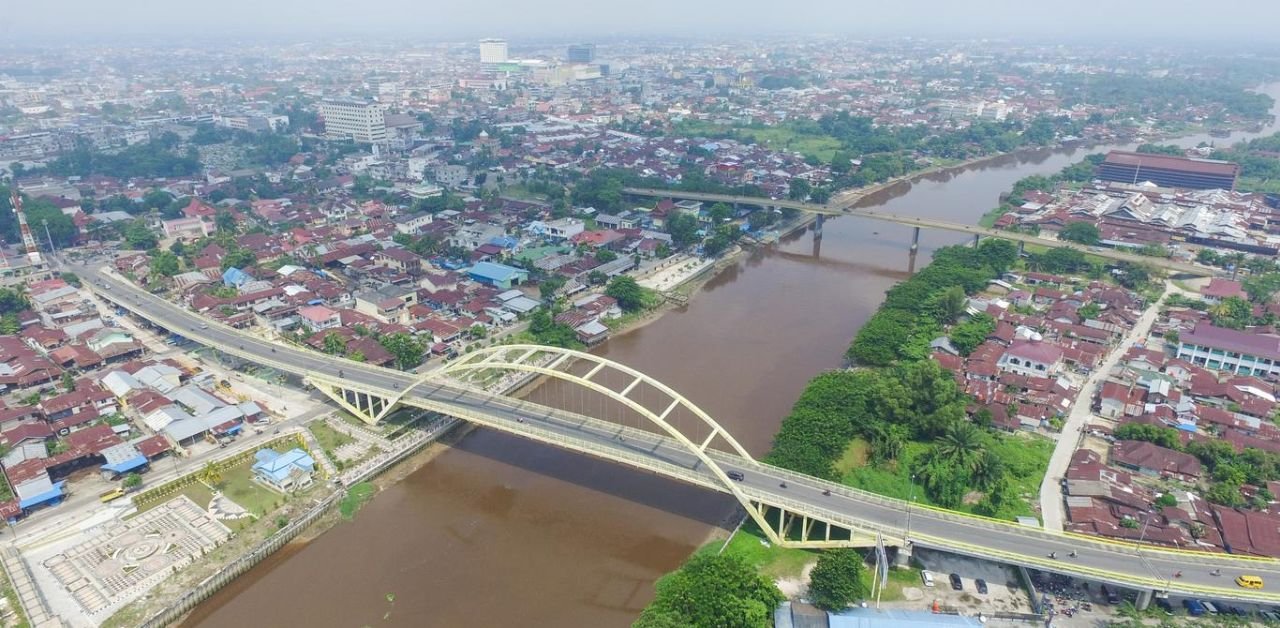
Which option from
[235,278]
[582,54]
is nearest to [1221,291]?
[235,278]

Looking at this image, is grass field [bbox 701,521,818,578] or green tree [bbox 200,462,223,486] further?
green tree [bbox 200,462,223,486]

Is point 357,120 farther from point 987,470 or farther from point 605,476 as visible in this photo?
point 987,470

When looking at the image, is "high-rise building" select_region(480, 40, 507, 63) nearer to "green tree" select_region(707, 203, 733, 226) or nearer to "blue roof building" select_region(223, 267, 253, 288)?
"green tree" select_region(707, 203, 733, 226)

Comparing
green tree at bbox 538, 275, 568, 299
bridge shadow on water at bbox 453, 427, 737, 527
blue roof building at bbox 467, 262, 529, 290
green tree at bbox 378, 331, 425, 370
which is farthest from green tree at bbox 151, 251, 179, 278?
bridge shadow on water at bbox 453, 427, 737, 527

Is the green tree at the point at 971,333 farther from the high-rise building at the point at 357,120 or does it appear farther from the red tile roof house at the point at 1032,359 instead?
the high-rise building at the point at 357,120

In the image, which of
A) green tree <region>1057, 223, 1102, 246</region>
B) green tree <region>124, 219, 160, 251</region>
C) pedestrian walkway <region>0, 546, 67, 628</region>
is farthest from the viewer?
green tree <region>1057, 223, 1102, 246</region>

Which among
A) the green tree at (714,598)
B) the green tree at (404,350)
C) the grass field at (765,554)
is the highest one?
the green tree at (404,350)

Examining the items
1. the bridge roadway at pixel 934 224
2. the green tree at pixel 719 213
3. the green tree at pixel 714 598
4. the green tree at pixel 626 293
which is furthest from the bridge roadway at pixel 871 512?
the bridge roadway at pixel 934 224
